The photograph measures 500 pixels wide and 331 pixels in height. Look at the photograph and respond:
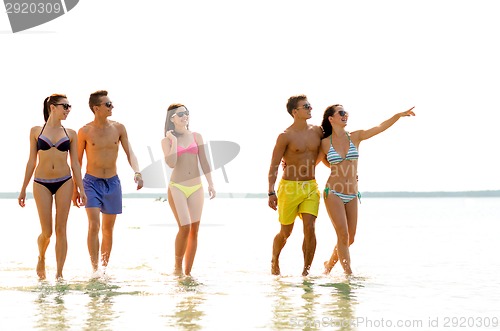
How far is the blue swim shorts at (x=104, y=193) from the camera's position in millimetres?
11211

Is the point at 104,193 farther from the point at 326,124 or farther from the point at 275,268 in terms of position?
the point at 326,124

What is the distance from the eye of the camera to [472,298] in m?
10.7

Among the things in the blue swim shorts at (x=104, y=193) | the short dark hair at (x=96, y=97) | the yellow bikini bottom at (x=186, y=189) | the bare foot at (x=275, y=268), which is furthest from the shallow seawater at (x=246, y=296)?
the short dark hair at (x=96, y=97)

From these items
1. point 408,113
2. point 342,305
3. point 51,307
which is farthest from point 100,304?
point 408,113

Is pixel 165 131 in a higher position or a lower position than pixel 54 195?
higher

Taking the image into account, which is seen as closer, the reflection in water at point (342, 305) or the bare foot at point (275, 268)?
the reflection in water at point (342, 305)

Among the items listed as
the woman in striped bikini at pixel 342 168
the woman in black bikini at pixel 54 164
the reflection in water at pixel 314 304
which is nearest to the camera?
the reflection in water at pixel 314 304

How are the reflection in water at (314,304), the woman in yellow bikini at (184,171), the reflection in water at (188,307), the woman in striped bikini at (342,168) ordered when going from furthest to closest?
the woman in yellow bikini at (184,171)
the woman in striped bikini at (342,168)
the reflection in water at (314,304)
the reflection in water at (188,307)

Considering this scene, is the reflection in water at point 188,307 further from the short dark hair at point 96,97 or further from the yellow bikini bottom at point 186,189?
the short dark hair at point 96,97

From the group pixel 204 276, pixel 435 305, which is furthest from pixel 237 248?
pixel 435 305

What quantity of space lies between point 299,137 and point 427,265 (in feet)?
20.0

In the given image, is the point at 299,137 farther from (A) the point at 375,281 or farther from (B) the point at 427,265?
(B) the point at 427,265

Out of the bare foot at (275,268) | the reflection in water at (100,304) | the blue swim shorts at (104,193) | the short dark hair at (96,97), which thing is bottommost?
the bare foot at (275,268)

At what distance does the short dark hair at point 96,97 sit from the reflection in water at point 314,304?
12.3 feet
